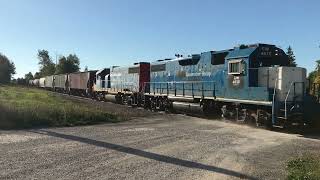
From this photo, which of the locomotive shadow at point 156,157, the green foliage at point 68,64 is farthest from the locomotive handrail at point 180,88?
the green foliage at point 68,64

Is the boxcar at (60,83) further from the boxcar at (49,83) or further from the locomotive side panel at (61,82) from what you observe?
the boxcar at (49,83)

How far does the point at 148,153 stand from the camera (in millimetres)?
12117

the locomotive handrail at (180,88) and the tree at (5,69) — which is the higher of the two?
the tree at (5,69)

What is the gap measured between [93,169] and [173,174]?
1.83 metres

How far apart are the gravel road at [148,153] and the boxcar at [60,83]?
48.3m

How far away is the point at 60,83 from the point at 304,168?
6245cm

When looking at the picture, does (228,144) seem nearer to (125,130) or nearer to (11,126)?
(125,130)

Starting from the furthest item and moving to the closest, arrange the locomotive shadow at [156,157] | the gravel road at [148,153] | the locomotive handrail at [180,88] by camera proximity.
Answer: the locomotive handrail at [180,88], the locomotive shadow at [156,157], the gravel road at [148,153]

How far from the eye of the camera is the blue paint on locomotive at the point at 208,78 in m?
19.4

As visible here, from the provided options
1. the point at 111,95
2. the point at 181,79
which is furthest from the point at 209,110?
the point at 111,95

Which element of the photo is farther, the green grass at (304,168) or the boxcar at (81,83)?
the boxcar at (81,83)

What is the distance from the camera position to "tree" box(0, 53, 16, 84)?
126 meters

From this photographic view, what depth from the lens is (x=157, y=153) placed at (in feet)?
39.9

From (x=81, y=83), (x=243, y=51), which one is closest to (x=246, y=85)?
(x=243, y=51)
